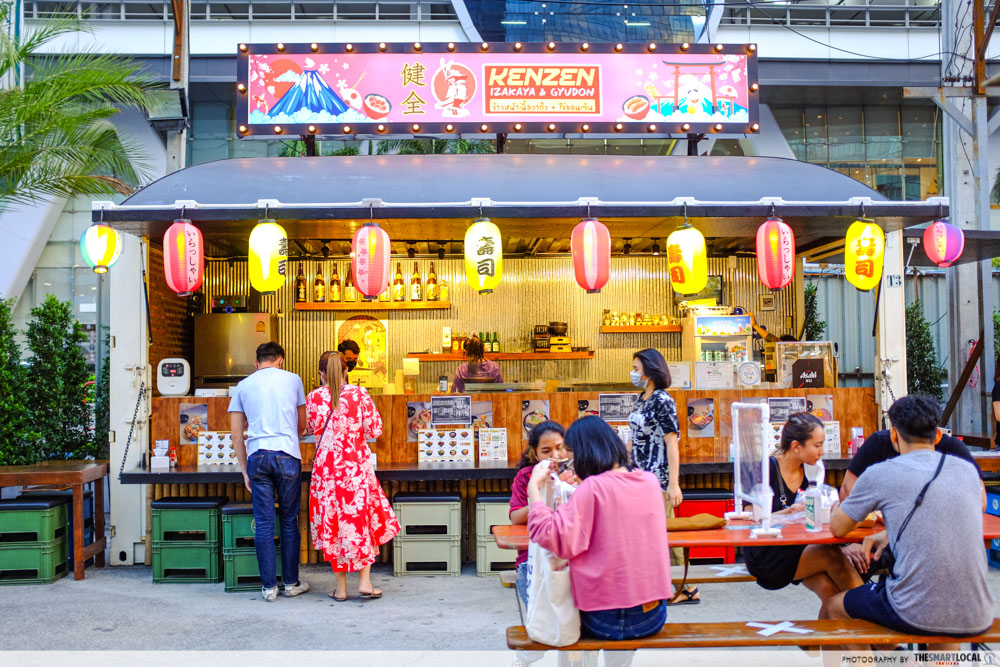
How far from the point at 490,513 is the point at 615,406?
1767mm

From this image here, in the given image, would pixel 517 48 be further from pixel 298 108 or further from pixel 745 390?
pixel 745 390

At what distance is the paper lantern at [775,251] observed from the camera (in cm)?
816

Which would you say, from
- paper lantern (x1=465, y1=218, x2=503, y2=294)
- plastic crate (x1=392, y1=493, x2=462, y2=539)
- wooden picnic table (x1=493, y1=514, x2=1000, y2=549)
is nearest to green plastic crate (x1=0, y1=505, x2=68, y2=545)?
plastic crate (x1=392, y1=493, x2=462, y2=539)

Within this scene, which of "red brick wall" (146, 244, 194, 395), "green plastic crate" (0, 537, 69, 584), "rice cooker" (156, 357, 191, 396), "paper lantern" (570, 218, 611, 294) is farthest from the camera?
"red brick wall" (146, 244, 194, 395)

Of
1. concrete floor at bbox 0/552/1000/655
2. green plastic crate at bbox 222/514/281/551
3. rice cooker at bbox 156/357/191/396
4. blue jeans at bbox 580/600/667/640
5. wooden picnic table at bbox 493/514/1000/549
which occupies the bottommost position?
concrete floor at bbox 0/552/1000/655

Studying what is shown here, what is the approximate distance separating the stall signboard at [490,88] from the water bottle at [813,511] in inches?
238

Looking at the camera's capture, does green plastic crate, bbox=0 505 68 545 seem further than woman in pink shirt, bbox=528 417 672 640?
Yes

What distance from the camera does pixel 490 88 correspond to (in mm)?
9812

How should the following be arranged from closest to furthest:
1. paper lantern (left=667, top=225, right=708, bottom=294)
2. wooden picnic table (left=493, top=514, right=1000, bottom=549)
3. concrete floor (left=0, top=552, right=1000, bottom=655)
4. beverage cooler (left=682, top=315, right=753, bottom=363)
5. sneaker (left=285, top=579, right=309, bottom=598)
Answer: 1. wooden picnic table (left=493, top=514, right=1000, bottom=549)
2. concrete floor (left=0, top=552, right=1000, bottom=655)
3. sneaker (left=285, top=579, right=309, bottom=598)
4. paper lantern (left=667, top=225, right=708, bottom=294)
5. beverage cooler (left=682, top=315, right=753, bottom=363)

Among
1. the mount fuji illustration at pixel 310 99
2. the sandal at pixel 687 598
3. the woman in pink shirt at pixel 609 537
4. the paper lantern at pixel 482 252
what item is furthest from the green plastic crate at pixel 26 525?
the woman in pink shirt at pixel 609 537

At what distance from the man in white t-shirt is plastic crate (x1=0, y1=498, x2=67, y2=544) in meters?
1.92

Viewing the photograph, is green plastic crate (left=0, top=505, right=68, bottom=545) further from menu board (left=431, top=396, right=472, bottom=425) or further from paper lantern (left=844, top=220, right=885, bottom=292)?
paper lantern (left=844, top=220, right=885, bottom=292)

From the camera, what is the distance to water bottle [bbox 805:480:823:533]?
4.71 metres

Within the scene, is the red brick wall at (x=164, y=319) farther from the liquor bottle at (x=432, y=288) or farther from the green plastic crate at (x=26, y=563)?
the liquor bottle at (x=432, y=288)
